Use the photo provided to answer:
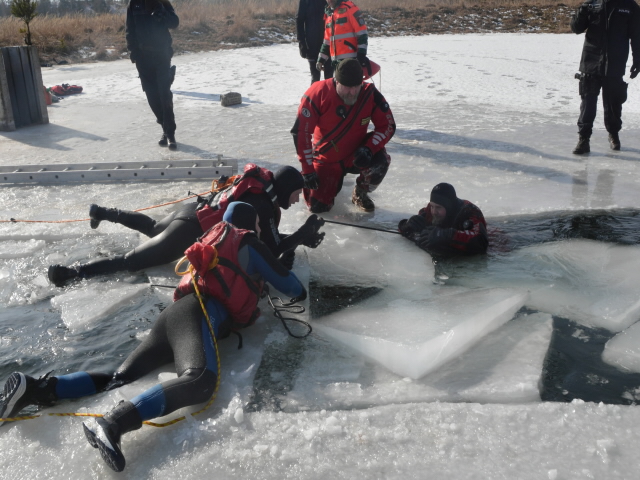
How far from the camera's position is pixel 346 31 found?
6.38m

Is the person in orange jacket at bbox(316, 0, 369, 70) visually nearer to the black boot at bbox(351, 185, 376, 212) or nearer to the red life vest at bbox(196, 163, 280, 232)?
the black boot at bbox(351, 185, 376, 212)

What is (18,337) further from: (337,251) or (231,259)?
(337,251)

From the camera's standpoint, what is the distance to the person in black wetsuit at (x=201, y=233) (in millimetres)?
3609

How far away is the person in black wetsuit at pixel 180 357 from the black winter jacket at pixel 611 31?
4.34m

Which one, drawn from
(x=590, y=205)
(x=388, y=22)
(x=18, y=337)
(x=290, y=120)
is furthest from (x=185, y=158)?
(x=388, y=22)

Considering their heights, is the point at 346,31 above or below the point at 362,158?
above

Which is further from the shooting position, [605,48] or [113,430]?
[605,48]

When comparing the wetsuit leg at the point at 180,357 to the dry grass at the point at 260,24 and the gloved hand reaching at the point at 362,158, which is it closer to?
the gloved hand reaching at the point at 362,158

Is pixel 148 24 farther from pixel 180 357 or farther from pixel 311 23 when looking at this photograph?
pixel 180 357

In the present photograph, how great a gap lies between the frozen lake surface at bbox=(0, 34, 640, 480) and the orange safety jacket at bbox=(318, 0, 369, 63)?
3.73 ft

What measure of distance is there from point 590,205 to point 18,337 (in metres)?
4.18

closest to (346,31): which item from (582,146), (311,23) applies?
(311,23)

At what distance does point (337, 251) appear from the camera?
164 inches

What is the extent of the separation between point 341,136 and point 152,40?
2.70 metres
